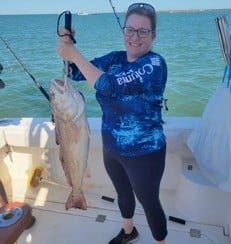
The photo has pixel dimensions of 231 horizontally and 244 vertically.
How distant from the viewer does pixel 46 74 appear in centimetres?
1308

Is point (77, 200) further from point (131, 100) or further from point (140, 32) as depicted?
point (140, 32)

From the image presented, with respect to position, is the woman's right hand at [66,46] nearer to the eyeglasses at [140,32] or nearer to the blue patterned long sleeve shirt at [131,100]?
the blue patterned long sleeve shirt at [131,100]

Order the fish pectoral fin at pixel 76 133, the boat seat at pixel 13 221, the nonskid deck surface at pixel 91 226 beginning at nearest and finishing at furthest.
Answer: the boat seat at pixel 13 221 < the fish pectoral fin at pixel 76 133 < the nonskid deck surface at pixel 91 226

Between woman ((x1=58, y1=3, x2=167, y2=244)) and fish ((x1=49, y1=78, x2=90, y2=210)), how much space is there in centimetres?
14

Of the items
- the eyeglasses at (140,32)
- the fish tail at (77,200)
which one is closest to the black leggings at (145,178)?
the fish tail at (77,200)

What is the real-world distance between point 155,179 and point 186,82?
9.11 m

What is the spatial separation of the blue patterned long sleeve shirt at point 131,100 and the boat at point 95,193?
0.76 metres

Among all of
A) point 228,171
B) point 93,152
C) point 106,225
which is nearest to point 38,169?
point 93,152

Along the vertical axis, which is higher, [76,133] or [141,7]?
[141,7]

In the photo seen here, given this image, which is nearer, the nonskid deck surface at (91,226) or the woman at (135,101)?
the woman at (135,101)

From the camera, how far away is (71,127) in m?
1.78

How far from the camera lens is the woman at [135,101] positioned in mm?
1725

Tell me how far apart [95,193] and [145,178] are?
1.23 meters

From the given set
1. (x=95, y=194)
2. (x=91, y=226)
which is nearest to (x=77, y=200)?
Result: (x=91, y=226)
